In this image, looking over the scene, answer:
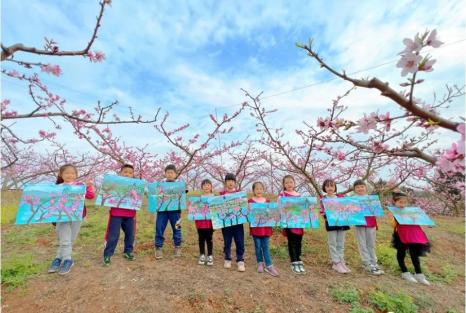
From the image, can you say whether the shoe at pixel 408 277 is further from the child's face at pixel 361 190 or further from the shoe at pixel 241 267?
the shoe at pixel 241 267

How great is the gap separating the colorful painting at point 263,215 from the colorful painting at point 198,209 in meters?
0.80

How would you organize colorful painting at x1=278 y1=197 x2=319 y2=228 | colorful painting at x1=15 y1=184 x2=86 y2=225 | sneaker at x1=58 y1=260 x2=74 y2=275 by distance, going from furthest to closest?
colorful painting at x1=278 y1=197 x2=319 y2=228 → sneaker at x1=58 y1=260 x2=74 y2=275 → colorful painting at x1=15 y1=184 x2=86 y2=225

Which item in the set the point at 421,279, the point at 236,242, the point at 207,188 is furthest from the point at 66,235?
the point at 421,279

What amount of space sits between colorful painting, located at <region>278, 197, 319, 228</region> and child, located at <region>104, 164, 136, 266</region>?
2.66 metres

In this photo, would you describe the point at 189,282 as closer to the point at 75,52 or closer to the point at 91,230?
the point at 75,52

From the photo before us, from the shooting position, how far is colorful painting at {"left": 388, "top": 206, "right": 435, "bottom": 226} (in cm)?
483

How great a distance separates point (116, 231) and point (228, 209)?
191 centimetres

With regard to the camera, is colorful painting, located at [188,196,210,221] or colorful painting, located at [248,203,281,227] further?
colorful painting, located at [188,196,210,221]

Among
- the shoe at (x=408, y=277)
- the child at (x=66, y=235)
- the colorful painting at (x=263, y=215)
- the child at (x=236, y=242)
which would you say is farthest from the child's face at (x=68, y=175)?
the shoe at (x=408, y=277)

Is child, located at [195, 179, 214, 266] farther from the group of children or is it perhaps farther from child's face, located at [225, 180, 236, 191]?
child's face, located at [225, 180, 236, 191]

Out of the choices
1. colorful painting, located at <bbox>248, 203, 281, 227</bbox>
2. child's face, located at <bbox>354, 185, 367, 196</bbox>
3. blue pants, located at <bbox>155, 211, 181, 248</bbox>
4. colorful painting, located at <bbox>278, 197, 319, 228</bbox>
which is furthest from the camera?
child's face, located at <bbox>354, 185, 367, 196</bbox>

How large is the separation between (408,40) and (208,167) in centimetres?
1194

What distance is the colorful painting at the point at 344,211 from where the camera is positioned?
4828mm

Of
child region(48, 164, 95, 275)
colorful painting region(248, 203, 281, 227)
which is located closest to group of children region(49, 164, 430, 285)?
child region(48, 164, 95, 275)
